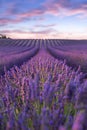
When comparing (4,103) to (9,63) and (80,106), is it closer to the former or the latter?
(80,106)

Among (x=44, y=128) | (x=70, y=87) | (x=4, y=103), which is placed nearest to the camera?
(x=44, y=128)

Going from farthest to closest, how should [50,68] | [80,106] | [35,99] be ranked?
[50,68] < [35,99] < [80,106]

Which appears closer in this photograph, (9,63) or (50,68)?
(50,68)

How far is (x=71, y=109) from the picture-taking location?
91.0 inches

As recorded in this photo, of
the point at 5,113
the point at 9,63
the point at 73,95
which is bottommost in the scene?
the point at 9,63

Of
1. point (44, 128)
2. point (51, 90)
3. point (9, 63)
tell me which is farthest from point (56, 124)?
point (9, 63)

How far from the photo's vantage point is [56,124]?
1.47 metres

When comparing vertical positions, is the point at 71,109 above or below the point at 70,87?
below

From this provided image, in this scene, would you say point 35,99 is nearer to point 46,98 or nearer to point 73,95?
point 46,98

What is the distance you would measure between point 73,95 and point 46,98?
18 cm

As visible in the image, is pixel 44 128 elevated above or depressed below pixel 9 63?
above

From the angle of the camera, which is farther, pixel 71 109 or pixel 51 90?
pixel 71 109

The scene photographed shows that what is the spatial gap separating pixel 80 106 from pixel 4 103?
962 mm

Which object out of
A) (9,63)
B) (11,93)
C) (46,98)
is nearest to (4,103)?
(11,93)
